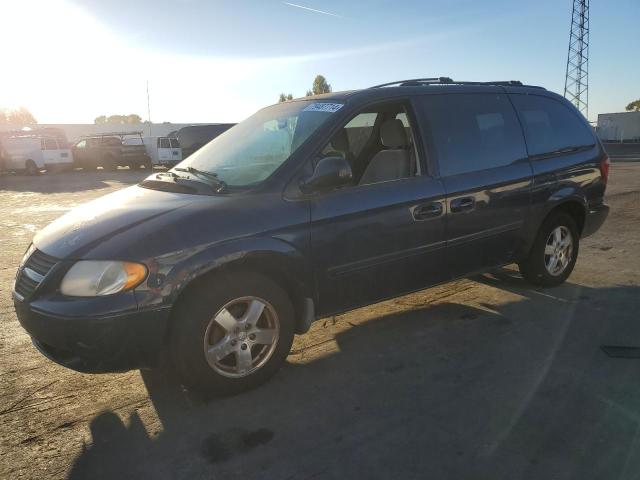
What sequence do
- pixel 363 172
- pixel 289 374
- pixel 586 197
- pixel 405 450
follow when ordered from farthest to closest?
pixel 586 197
pixel 363 172
pixel 289 374
pixel 405 450

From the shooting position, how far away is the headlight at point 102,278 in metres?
2.67

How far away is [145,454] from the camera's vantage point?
2.56m

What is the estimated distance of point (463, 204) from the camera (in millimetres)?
3887

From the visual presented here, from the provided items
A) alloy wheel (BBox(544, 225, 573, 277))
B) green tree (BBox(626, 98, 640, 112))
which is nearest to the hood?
alloy wheel (BBox(544, 225, 573, 277))

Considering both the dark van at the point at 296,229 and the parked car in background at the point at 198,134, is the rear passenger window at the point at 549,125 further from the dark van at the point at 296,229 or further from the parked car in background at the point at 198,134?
the parked car in background at the point at 198,134

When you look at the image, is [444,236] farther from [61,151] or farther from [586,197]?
[61,151]

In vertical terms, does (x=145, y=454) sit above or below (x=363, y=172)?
below

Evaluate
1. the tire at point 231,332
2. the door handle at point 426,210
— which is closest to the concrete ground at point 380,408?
the tire at point 231,332

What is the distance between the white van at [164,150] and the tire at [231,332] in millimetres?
21426

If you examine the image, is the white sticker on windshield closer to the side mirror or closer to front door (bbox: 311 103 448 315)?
front door (bbox: 311 103 448 315)

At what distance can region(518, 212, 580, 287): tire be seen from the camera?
4.69m

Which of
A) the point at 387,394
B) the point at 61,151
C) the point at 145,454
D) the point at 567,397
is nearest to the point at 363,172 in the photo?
the point at 387,394

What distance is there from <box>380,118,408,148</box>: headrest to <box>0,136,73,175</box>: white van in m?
23.2

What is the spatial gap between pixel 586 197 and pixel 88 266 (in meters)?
4.40
